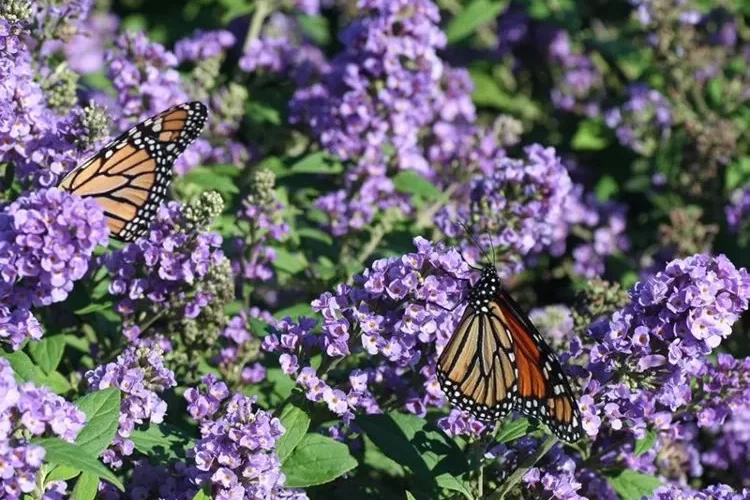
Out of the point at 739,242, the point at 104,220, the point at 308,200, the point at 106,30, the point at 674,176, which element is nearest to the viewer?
the point at 104,220

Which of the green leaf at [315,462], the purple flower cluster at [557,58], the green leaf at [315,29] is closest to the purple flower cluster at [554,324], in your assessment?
the green leaf at [315,462]

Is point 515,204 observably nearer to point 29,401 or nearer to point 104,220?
point 104,220

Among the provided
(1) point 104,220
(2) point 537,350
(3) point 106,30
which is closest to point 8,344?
(1) point 104,220

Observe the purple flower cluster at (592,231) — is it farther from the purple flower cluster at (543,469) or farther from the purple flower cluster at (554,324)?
the purple flower cluster at (543,469)

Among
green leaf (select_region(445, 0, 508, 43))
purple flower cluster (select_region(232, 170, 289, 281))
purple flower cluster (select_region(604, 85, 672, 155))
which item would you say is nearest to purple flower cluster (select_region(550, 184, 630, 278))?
purple flower cluster (select_region(604, 85, 672, 155))

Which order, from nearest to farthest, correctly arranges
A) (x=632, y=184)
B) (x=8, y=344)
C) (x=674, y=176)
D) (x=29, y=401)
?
(x=29, y=401) < (x=8, y=344) < (x=674, y=176) < (x=632, y=184)

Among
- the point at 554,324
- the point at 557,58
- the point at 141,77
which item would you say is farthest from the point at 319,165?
the point at 557,58

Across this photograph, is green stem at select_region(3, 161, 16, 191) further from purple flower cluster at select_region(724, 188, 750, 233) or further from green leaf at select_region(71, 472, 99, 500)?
purple flower cluster at select_region(724, 188, 750, 233)
